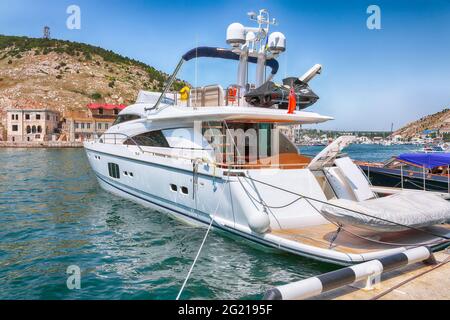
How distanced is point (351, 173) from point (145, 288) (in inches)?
222

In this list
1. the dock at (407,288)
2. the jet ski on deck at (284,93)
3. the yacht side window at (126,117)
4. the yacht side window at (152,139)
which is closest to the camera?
the dock at (407,288)

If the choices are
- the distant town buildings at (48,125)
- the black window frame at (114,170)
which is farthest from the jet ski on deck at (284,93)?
the distant town buildings at (48,125)

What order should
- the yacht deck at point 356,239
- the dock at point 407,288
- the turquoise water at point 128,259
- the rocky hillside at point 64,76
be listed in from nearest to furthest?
the dock at point 407,288 → the turquoise water at point 128,259 → the yacht deck at point 356,239 → the rocky hillside at point 64,76

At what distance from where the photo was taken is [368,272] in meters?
4.83

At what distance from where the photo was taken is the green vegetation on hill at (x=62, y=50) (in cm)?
11625

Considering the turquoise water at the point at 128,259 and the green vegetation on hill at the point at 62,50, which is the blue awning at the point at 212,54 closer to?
the turquoise water at the point at 128,259

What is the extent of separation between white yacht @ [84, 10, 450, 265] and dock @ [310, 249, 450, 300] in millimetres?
872

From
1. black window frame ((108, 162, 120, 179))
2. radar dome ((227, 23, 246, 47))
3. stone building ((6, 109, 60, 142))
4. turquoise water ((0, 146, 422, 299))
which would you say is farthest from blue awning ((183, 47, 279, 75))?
stone building ((6, 109, 60, 142))

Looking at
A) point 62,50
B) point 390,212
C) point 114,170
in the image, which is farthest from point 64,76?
point 390,212

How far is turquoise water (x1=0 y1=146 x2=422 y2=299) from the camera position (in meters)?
6.34

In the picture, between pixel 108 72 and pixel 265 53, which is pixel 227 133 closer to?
pixel 265 53

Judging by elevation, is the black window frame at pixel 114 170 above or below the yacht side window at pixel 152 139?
below

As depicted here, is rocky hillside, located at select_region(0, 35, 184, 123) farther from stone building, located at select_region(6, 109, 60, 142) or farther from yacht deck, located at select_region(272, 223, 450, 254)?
yacht deck, located at select_region(272, 223, 450, 254)

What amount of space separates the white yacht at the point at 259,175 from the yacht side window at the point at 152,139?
0.11 feet
